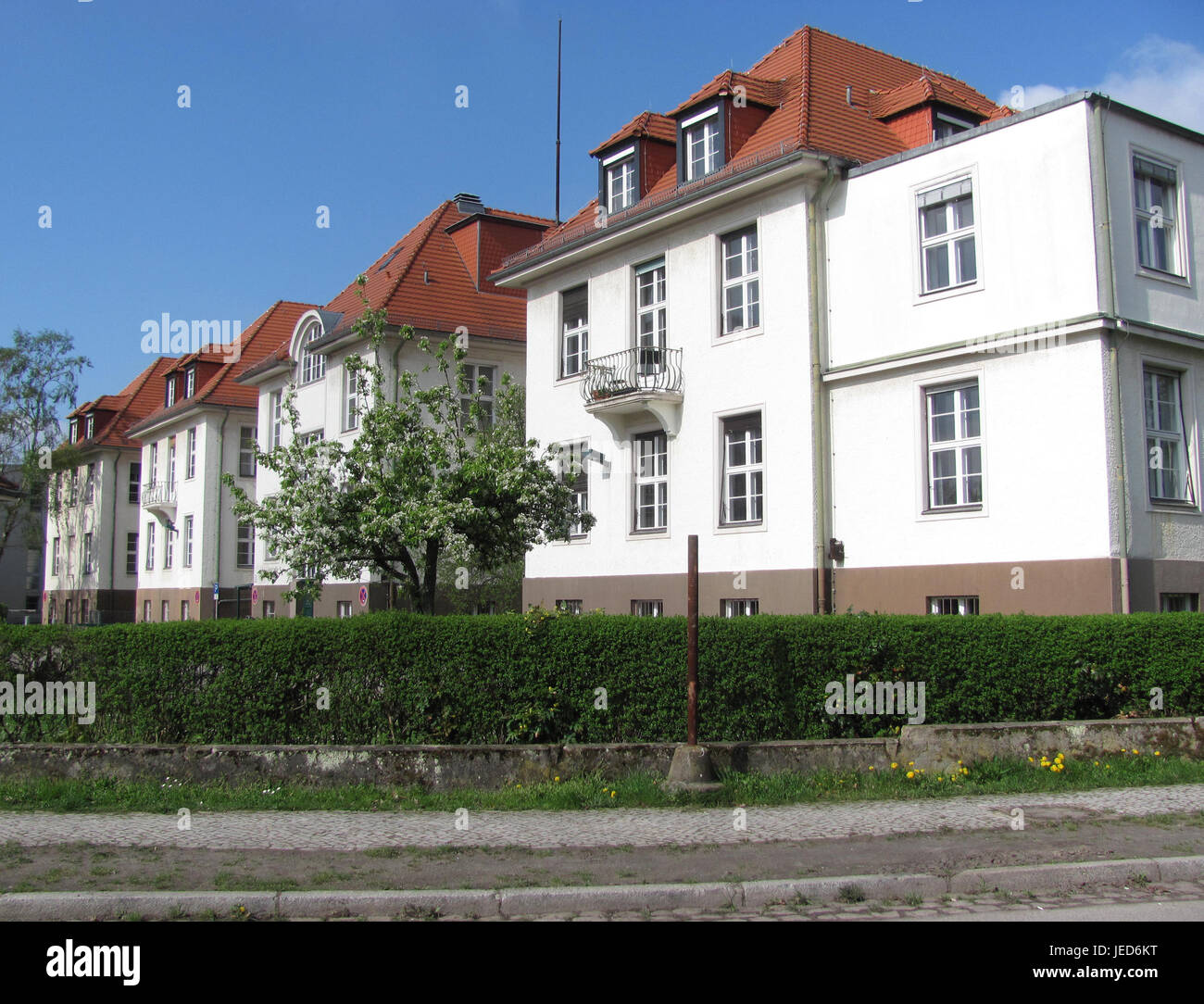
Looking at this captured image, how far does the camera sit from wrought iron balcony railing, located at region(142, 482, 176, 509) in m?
48.4

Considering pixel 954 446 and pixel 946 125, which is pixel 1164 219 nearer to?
pixel 954 446

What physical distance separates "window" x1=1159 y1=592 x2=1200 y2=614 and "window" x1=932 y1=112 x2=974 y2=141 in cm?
1014

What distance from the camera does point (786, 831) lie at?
9.09 metres

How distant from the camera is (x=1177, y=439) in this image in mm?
17344

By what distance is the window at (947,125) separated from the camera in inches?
862

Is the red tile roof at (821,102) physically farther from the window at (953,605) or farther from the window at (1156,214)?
the window at (953,605)

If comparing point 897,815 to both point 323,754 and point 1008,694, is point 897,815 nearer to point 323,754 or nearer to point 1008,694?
point 1008,694

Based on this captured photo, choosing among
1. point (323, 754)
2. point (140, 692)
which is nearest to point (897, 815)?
point (323, 754)

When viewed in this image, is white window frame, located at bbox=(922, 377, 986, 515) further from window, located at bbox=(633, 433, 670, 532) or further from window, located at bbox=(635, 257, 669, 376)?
window, located at bbox=(635, 257, 669, 376)

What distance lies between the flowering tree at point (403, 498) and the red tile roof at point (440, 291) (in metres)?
13.5

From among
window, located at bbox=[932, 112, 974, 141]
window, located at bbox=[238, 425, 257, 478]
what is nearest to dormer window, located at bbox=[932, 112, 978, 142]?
window, located at bbox=[932, 112, 974, 141]
